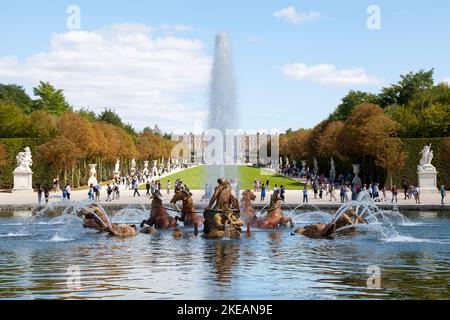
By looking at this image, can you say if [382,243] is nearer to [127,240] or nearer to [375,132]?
[127,240]

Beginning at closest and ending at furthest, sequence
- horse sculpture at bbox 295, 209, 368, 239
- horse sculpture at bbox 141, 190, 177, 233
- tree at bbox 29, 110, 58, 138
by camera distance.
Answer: horse sculpture at bbox 295, 209, 368, 239 < horse sculpture at bbox 141, 190, 177, 233 < tree at bbox 29, 110, 58, 138

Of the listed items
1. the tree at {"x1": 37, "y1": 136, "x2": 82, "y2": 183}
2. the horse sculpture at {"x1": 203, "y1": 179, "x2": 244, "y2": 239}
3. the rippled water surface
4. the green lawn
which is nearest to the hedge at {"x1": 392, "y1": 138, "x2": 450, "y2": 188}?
the green lawn

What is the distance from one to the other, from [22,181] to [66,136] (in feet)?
27.8

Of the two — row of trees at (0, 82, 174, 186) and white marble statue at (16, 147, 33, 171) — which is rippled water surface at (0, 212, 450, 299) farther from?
row of trees at (0, 82, 174, 186)

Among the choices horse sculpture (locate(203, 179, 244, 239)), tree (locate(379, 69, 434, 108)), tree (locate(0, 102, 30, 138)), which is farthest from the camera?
tree (locate(379, 69, 434, 108))

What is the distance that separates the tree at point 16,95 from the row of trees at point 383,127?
5157 centimetres

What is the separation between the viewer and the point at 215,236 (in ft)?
76.1

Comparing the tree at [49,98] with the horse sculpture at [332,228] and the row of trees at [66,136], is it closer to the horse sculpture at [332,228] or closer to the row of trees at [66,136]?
the row of trees at [66,136]

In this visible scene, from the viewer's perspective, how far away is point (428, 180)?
5212 centimetres

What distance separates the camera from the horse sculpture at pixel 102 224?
23953mm

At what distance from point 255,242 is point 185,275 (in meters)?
6.71

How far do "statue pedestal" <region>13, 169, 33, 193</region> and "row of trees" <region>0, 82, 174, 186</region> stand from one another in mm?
4137

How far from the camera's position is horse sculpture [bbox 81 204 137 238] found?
24.0 meters

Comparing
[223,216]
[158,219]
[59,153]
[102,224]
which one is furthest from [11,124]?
[223,216]
